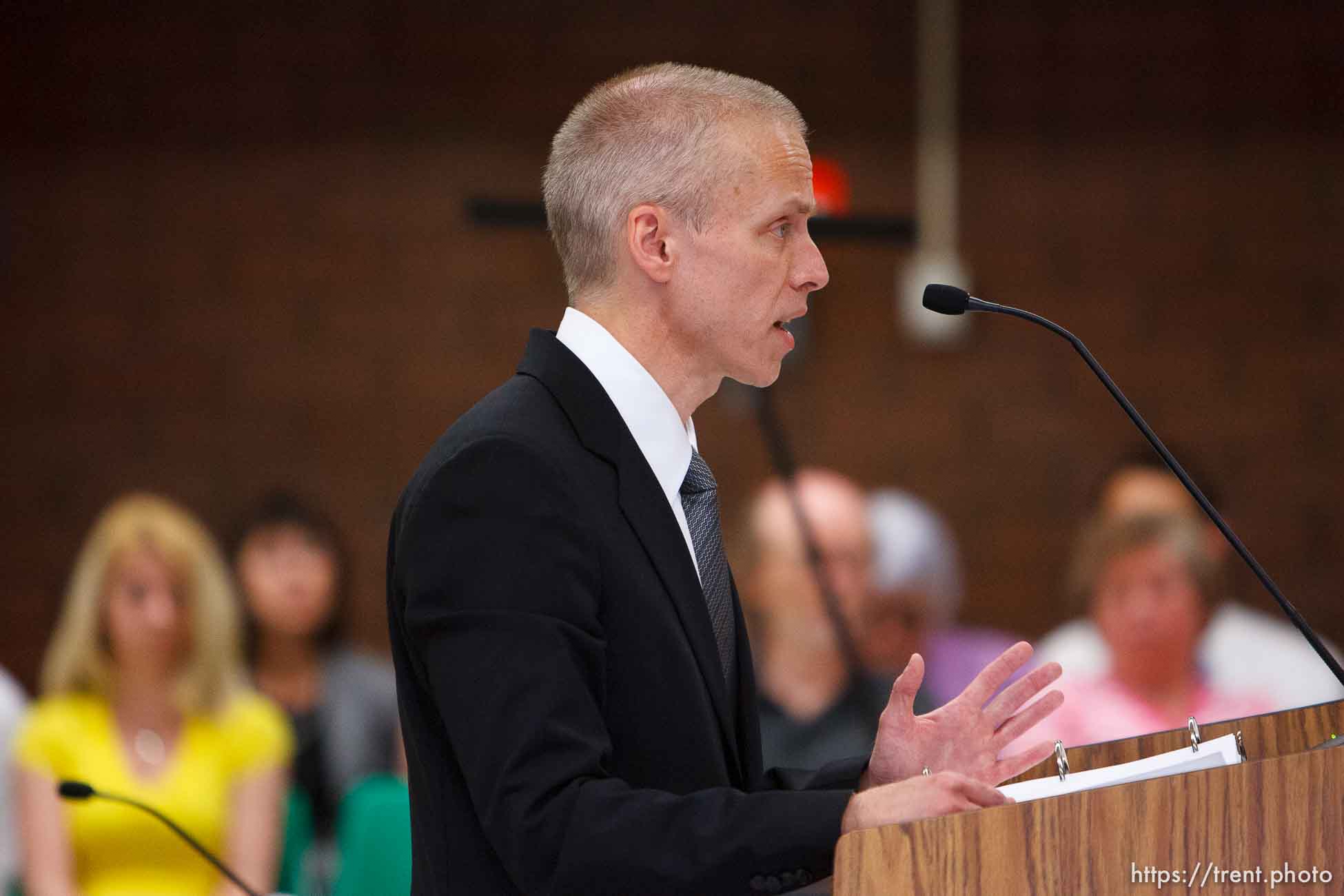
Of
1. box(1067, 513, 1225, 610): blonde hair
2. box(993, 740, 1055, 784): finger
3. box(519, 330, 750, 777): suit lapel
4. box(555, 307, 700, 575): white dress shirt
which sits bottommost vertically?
box(993, 740, 1055, 784): finger

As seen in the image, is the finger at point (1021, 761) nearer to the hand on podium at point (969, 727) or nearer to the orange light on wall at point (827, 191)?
the hand on podium at point (969, 727)

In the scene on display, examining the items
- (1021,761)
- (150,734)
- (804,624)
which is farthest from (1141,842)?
(150,734)

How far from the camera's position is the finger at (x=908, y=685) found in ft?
4.39

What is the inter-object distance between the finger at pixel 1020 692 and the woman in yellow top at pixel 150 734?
2491 mm

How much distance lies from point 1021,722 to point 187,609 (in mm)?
2720

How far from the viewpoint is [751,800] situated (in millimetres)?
1193

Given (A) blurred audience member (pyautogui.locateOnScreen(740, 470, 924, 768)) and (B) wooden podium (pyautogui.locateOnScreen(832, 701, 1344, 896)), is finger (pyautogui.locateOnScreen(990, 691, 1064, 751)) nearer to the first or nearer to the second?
(B) wooden podium (pyautogui.locateOnScreen(832, 701, 1344, 896))

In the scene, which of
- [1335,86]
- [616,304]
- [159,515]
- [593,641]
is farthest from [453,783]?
[1335,86]

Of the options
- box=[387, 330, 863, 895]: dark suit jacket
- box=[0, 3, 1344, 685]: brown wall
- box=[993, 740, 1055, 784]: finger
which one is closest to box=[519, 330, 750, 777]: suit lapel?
box=[387, 330, 863, 895]: dark suit jacket

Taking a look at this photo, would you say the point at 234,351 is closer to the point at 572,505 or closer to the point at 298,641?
the point at 298,641

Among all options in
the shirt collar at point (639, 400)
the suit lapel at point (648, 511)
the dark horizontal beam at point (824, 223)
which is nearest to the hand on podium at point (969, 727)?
the suit lapel at point (648, 511)

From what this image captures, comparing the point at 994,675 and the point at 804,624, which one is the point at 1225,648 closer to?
the point at 804,624

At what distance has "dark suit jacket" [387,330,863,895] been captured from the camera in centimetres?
117

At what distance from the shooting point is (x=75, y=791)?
1.79 m
